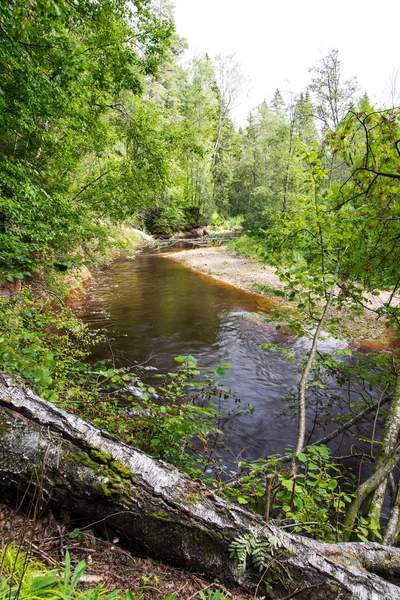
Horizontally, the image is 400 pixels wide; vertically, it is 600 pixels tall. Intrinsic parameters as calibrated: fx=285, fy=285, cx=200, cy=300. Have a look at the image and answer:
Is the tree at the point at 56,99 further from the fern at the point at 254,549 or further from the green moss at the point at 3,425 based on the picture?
the fern at the point at 254,549

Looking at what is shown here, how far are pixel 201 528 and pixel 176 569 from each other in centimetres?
25

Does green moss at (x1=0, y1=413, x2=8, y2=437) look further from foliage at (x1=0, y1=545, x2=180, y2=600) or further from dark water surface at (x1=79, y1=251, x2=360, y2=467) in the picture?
dark water surface at (x1=79, y1=251, x2=360, y2=467)

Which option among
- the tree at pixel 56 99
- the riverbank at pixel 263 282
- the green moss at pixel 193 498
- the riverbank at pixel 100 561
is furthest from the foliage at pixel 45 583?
the riverbank at pixel 263 282

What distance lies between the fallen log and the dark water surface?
1769 mm

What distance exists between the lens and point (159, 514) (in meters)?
1.58

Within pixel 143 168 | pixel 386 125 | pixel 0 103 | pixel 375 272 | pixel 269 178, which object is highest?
pixel 269 178

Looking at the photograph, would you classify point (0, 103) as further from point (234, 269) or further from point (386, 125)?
point (234, 269)

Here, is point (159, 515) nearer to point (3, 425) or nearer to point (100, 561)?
point (100, 561)

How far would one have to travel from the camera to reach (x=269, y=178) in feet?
78.6

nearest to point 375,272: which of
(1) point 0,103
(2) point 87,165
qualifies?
(1) point 0,103

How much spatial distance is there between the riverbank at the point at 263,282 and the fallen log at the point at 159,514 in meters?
2.61

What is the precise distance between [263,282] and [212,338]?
7.06 metres

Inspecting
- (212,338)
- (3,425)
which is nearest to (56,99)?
(3,425)

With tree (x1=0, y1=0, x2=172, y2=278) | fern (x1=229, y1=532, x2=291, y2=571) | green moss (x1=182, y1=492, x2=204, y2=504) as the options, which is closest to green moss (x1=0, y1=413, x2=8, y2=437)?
green moss (x1=182, y1=492, x2=204, y2=504)
